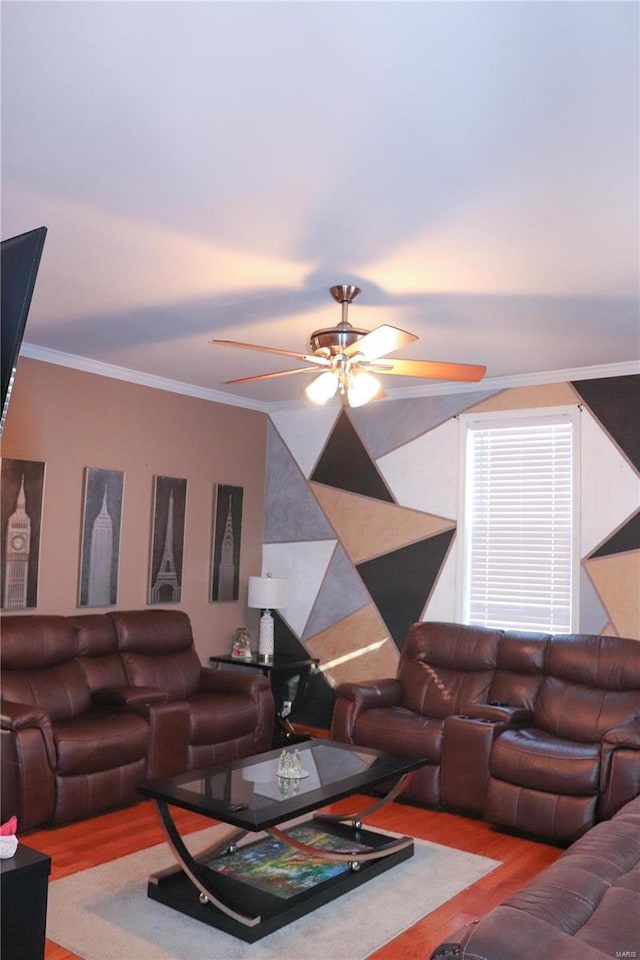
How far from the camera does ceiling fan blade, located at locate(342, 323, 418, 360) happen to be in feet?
10.6

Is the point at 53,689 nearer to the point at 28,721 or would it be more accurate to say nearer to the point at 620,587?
the point at 28,721

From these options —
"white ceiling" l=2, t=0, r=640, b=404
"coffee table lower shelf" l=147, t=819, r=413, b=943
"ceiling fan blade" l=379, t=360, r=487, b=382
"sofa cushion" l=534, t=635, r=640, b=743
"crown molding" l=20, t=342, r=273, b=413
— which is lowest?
"coffee table lower shelf" l=147, t=819, r=413, b=943

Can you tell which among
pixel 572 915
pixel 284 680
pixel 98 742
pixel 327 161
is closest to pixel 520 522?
pixel 284 680

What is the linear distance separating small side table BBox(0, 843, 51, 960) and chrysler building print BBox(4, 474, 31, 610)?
252cm

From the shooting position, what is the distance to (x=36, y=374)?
5117 millimetres

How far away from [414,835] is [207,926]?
143 cm

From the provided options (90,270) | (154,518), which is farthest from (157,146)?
(154,518)

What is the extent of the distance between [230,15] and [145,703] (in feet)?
12.5

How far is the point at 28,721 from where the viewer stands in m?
4.03

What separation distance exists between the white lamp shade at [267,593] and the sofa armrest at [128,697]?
1.36m

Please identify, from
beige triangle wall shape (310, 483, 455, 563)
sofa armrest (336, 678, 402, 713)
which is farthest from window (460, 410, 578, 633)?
sofa armrest (336, 678, 402, 713)

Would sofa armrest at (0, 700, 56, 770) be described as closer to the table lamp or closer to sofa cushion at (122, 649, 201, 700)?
sofa cushion at (122, 649, 201, 700)

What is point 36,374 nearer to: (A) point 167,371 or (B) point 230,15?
(A) point 167,371

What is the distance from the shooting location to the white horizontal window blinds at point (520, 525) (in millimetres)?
5336
